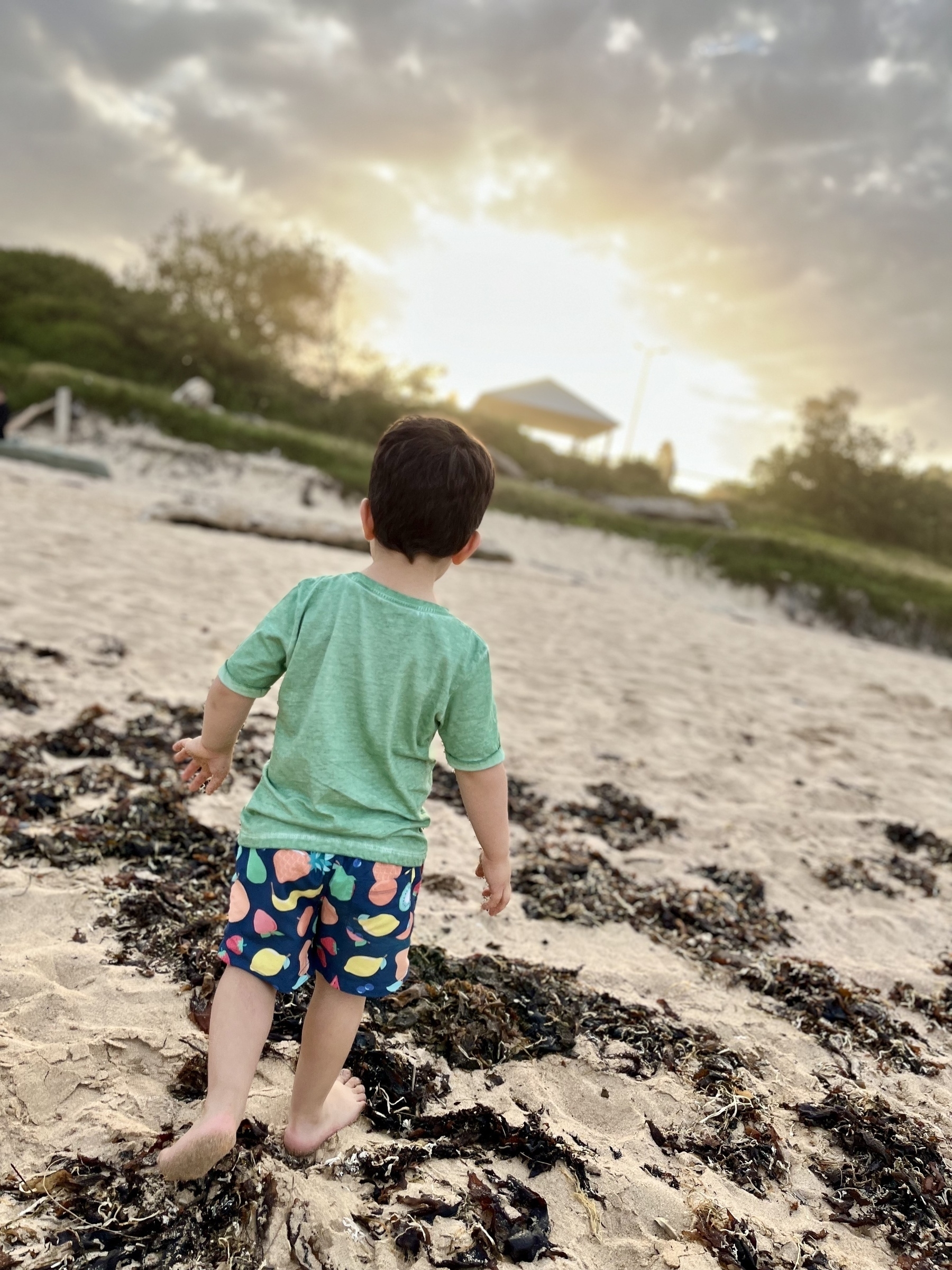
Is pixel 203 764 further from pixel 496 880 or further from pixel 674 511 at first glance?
pixel 674 511

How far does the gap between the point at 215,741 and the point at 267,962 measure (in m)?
0.51

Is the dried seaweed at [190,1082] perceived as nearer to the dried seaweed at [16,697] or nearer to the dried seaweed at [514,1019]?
the dried seaweed at [514,1019]

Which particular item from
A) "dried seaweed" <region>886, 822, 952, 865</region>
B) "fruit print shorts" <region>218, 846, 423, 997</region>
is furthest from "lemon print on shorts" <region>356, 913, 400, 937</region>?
"dried seaweed" <region>886, 822, 952, 865</region>

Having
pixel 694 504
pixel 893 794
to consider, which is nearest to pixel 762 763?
pixel 893 794

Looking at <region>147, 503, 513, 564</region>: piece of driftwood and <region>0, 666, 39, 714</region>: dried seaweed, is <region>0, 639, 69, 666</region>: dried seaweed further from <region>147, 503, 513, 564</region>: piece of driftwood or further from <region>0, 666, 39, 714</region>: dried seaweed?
<region>147, 503, 513, 564</region>: piece of driftwood

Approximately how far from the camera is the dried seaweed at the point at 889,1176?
6.94 feet

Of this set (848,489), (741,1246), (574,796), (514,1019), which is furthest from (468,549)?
(848,489)

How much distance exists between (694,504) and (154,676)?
21290mm

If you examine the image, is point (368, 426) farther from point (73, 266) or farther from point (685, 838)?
point (685, 838)

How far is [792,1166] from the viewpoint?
2.28 metres

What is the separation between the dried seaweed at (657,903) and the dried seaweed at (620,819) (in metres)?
0.33

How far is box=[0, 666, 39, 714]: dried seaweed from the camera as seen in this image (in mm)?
4332

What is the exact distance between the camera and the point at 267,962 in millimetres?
1845

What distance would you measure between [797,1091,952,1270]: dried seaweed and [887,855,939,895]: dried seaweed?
6.34 feet
